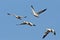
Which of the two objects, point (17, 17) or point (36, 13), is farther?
point (17, 17)

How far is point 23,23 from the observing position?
134ft

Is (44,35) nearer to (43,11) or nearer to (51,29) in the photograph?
(51,29)

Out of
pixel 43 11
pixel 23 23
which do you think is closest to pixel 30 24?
pixel 23 23

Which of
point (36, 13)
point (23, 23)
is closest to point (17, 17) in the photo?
point (23, 23)

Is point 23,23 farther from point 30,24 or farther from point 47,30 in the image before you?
point 47,30

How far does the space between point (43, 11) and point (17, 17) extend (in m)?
5.85

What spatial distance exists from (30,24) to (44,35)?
2567 millimetres

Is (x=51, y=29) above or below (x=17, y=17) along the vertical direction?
below

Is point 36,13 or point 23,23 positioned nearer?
point 36,13

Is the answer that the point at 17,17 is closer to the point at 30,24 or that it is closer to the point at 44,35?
the point at 30,24

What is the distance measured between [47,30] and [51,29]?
31.9 inches

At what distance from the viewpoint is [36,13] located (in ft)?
125

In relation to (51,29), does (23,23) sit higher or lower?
higher

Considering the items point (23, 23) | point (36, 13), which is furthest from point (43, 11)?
point (23, 23)
